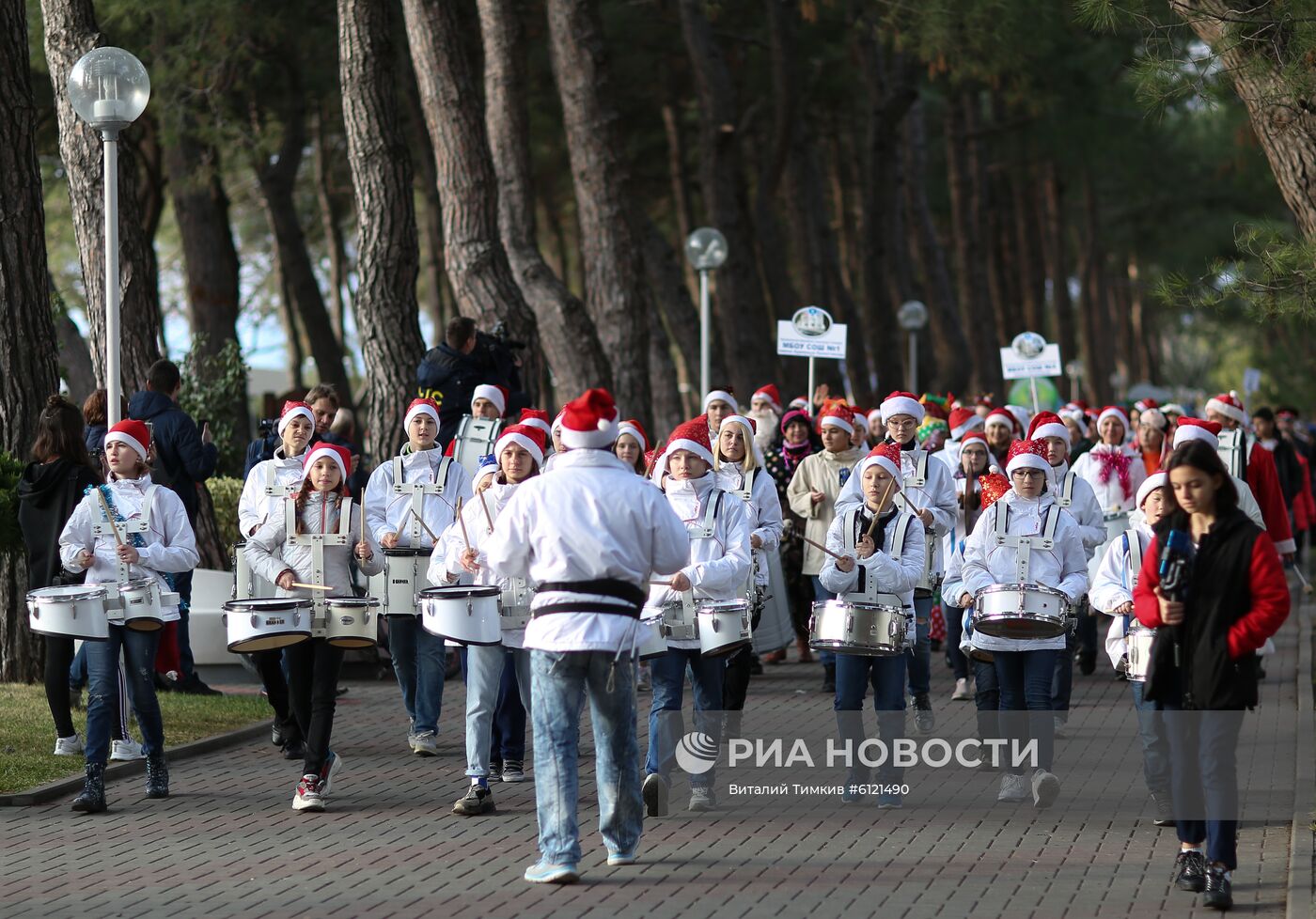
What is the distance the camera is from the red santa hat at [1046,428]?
11.5m

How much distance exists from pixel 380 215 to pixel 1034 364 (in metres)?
8.01

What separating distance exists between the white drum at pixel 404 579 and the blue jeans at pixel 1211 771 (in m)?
4.80

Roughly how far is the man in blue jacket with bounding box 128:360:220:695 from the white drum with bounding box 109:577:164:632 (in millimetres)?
2911

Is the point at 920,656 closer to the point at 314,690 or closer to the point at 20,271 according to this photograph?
the point at 314,690

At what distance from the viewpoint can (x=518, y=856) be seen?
8008mm

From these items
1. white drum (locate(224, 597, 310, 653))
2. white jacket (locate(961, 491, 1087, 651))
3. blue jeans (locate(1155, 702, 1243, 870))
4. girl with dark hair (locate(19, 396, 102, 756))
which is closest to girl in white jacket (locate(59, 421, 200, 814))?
white drum (locate(224, 597, 310, 653))

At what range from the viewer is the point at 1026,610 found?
29.2ft

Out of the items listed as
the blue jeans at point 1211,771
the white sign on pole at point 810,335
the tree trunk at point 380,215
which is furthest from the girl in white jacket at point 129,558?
the white sign on pole at point 810,335

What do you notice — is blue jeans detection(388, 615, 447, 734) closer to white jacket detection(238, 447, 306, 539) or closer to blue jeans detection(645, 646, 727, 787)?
white jacket detection(238, 447, 306, 539)

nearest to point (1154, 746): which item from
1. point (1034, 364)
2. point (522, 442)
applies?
point (522, 442)

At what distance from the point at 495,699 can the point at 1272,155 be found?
5.12 m

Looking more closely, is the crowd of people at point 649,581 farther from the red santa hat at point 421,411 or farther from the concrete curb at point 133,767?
the concrete curb at point 133,767

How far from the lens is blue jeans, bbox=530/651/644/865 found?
7.38m

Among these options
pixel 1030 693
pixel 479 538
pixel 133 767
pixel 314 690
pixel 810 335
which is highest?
pixel 810 335
